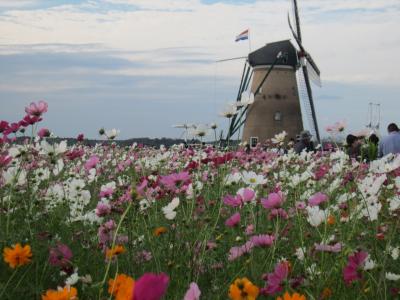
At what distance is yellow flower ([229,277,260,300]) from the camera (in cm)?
138

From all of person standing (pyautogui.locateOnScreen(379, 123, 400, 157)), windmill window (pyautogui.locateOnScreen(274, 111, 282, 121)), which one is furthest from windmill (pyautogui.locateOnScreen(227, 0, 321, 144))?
person standing (pyautogui.locateOnScreen(379, 123, 400, 157))

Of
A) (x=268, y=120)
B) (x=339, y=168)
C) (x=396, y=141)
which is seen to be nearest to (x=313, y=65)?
(x=268, y=120)

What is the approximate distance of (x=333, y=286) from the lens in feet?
9.12

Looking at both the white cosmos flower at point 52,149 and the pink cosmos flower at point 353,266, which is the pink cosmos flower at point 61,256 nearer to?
the pink cosmos flower at point 353,266

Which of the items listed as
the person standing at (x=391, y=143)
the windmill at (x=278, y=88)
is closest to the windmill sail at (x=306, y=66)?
the windmill at (x=278, y=88)

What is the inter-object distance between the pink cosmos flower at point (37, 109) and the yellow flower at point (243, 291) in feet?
7.56

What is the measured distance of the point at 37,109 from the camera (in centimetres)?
340

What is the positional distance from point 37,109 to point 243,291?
2339mm

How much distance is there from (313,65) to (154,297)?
31.8m

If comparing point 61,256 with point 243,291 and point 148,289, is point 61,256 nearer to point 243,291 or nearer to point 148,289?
point 243,291

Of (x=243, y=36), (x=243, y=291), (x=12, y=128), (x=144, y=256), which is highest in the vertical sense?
(x=243, y=36)

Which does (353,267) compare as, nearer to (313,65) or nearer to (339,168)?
(339,168)

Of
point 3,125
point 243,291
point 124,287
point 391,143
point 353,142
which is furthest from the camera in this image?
point 391,143

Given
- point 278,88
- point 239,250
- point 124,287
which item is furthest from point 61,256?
point 278,88
